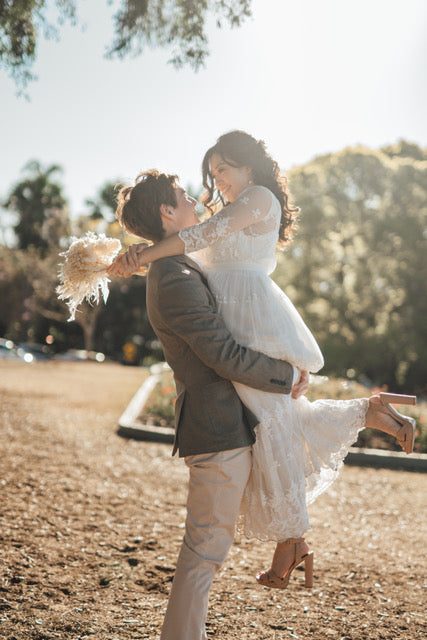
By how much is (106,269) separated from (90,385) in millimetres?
13233

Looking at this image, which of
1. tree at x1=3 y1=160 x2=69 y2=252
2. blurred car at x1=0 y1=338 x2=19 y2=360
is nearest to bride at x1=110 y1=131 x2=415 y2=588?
blurred car at x1=0 y1=338 x2=19 y2=360

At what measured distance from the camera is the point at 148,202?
2.58 m

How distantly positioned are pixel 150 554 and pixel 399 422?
2.41 m

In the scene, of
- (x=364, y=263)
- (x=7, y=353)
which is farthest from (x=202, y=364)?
(x=7, y=353)

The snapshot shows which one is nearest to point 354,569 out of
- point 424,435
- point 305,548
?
point 305,548

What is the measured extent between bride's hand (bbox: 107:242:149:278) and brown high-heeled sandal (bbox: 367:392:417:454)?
1319 millimetres

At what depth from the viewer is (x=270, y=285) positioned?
270cm

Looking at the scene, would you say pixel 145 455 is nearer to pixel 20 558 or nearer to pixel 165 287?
pixel 20 558

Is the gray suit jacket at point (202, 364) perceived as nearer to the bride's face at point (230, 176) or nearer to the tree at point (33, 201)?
the bride's face at point (230, 176)

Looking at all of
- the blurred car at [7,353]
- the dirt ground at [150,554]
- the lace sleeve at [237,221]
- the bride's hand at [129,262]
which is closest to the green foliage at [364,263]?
the blurred car at [7,353]

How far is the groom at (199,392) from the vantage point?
2387mm

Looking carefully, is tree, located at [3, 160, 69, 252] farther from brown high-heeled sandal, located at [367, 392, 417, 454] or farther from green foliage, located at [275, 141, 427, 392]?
brown high-heeled sandal, located at [367, 392, 417, 454]

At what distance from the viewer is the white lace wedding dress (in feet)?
8.45

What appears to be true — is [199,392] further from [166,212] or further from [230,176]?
[230,176]
